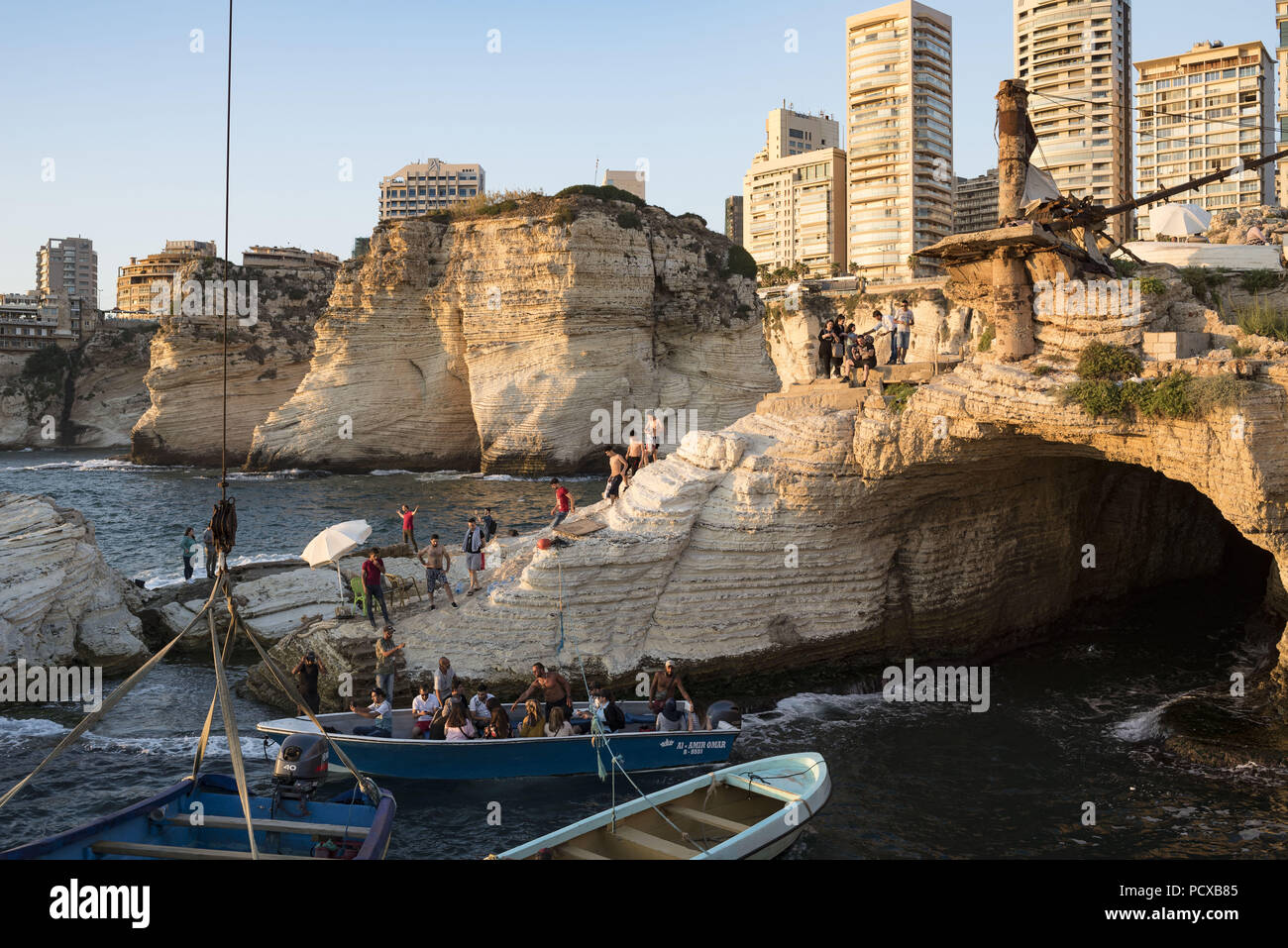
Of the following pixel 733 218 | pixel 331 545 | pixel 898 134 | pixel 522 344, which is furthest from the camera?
pixel 733 218

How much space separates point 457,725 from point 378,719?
57.9 inches

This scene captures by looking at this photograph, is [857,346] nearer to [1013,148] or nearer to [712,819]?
[1013,148]

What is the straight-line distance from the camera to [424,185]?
18400 centimetres

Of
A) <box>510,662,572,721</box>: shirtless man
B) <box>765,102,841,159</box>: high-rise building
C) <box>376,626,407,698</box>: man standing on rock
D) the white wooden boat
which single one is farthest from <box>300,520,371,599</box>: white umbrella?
<box>765,102,841,159</box>: high-rise building

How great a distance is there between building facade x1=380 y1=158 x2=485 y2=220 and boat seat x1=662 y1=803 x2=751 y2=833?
183m

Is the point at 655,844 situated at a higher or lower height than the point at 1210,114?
lower

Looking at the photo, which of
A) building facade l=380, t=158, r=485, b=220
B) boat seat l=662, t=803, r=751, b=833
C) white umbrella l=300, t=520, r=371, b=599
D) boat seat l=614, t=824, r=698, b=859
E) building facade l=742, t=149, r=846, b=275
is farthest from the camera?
building facade l=380, t=158, r=485, b=220

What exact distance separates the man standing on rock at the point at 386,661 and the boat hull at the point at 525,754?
2.26 meters

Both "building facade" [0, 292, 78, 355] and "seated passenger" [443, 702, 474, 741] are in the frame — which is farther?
"building facade" [0, 292, 78, 355]

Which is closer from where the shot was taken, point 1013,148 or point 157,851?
point 157,851

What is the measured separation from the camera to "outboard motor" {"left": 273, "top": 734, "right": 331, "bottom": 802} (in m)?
12.6

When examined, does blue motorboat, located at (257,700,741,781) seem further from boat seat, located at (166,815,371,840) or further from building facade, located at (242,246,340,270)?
building facade, located at (242,246,340,270)

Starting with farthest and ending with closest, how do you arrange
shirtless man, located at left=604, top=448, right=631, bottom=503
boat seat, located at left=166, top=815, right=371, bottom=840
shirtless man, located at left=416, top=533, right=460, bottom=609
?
shirtless man, located at left=604, top=448, right=631, bottom=503
shirtless man, located at left=416, top=533, right=460, bottom=609
boat seat, located at left=166, top=815, right=371, bottom=840

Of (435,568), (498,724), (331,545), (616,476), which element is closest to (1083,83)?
(616,476)
